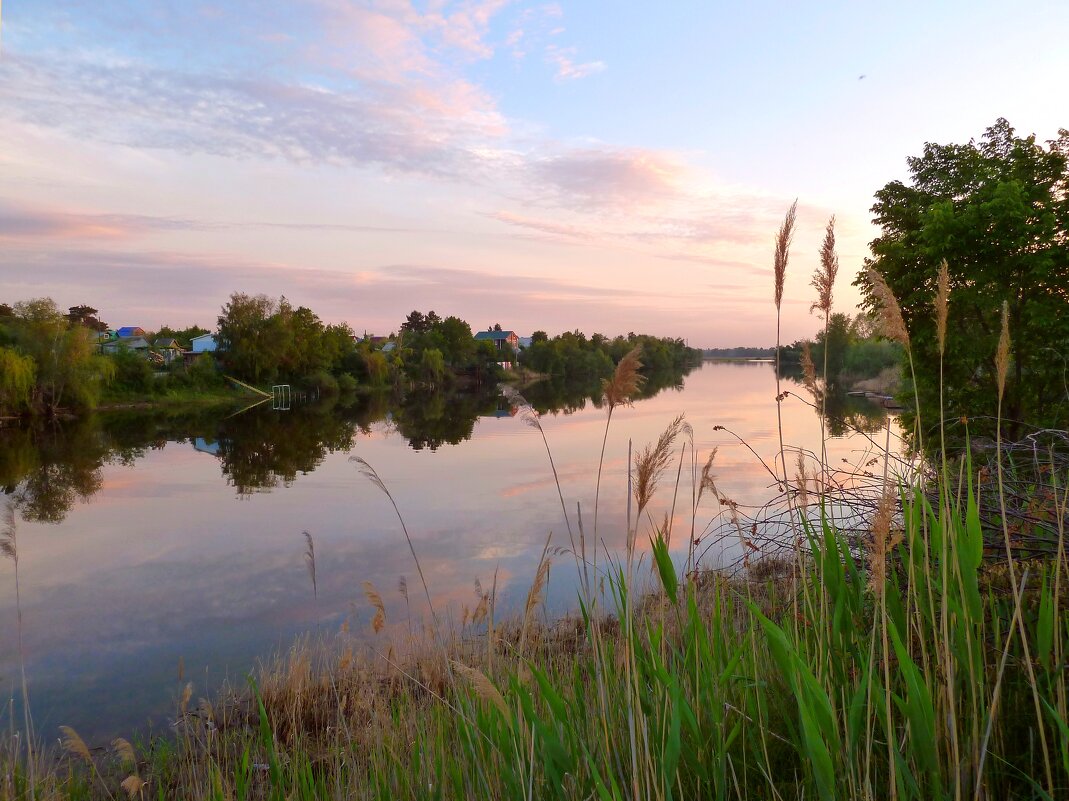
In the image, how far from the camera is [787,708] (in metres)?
2.45

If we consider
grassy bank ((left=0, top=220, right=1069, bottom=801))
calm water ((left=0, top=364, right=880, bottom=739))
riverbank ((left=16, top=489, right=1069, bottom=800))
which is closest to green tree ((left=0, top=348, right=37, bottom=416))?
calm water ((left=0, top=364, right=880, bottom=739))

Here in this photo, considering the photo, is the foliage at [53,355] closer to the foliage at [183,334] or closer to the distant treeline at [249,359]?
the distant treeline at [249,359]

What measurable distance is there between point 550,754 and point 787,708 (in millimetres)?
952

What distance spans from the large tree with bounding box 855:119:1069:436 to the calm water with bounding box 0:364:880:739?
6187mm

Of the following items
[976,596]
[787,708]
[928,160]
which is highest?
[928,160]

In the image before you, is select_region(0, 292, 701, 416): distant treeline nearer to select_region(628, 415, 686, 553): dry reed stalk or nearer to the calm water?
select_region(628, 415, 686, 553): dry reed stalk

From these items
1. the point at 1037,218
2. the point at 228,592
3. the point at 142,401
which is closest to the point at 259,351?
the point at 142,401

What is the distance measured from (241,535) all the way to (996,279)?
70.1ft

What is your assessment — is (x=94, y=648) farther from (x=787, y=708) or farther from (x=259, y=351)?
(x=259, y=351)

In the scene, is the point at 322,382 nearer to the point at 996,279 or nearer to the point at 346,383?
the point at 346,383

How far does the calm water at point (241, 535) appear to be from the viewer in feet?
33.5

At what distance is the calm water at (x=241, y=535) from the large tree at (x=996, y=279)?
6.19 m

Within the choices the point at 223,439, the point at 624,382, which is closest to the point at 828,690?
the point at 624,382

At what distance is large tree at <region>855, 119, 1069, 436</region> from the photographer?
682 inches
